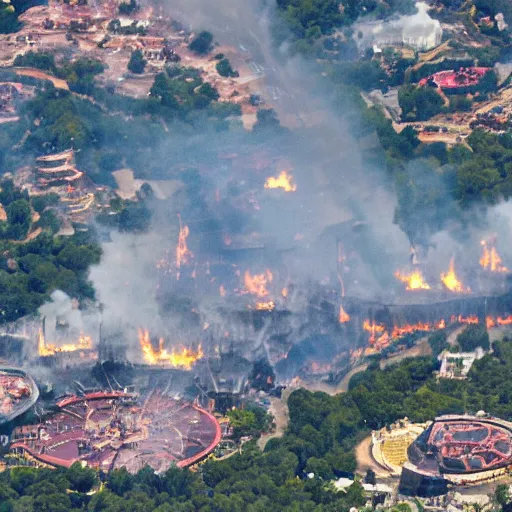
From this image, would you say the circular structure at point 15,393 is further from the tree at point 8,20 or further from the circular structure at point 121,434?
the tree at point 8,20

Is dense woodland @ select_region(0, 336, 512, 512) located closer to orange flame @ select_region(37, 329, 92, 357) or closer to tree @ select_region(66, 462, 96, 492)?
tree @ select_region(66, 462, 96, 492)

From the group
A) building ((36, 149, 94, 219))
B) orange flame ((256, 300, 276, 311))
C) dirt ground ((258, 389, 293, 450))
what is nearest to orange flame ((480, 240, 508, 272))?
orange flame ((256, 300, 276, 311))

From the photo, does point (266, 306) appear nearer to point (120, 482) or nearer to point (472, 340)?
point (472, 340)

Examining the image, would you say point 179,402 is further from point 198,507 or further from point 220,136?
point 220,136

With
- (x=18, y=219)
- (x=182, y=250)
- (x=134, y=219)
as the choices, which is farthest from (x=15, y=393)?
(x=134, y=219)

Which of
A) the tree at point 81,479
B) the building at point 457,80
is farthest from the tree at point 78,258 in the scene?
the building at point 457,80

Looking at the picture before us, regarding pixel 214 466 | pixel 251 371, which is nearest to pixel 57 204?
pixel 251 371

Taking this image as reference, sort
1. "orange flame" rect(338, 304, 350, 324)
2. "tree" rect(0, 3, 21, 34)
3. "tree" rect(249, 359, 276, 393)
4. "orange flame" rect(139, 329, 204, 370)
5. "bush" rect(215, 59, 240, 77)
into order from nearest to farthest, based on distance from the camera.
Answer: "tree" rect(249, 359, 276, 393) < "orange flame" rect(139, 329, 204, 370) < "orange flame" rect(338, 304, 350, 324) < "bush" rect(215, 59, 240, 77) < "tree" rect(0, 3, 21, 34)
